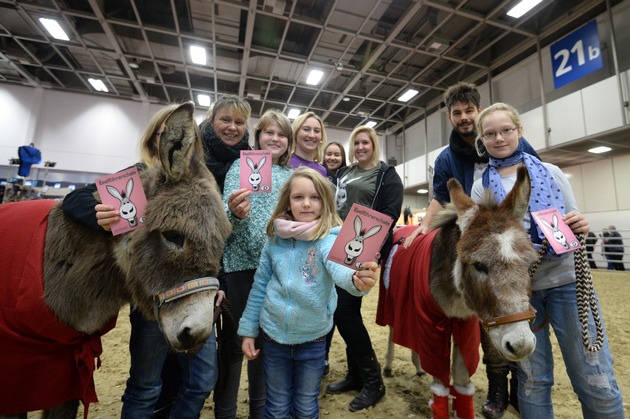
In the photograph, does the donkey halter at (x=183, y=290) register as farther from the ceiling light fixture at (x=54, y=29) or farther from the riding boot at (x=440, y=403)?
the ceiling light fixture at (x=54, y=29)

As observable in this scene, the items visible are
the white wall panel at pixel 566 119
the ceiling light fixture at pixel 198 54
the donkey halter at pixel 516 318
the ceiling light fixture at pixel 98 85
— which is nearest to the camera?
the donkey halter at pixel 516 318

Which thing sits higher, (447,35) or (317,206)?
(447,35)

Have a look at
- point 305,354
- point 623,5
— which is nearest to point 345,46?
point 623,5

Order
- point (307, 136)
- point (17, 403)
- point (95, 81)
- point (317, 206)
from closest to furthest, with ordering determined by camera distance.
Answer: point (17, 403)
point (317, 206)
point (307, 136)
point (95, 81)

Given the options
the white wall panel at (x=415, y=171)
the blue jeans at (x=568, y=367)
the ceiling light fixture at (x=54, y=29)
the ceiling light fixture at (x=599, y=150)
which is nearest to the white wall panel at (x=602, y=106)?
the ceiling light fixture at (x=599, y=150)

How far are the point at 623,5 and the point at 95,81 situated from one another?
19735mm

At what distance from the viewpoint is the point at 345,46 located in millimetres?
11508

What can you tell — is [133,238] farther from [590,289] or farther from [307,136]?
[590,289]

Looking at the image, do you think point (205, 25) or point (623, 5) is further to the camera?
point (205, 25)

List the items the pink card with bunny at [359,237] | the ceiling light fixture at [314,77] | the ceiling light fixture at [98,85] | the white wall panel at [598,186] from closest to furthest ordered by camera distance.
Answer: the pink card with bunny at [359,237] → the white wall panel at [598,186] → the ceiling light fixture at [314,77] → the ceiling light fixture at [98,85]

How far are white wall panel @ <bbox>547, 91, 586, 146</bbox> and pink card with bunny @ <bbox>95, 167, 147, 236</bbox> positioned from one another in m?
12.4

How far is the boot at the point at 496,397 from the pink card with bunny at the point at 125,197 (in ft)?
9.61

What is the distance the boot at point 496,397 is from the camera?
2.47m

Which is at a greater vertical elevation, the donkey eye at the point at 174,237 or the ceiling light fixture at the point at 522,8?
the ceiling light fixture at the point at 522,8
